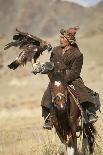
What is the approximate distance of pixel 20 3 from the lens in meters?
147

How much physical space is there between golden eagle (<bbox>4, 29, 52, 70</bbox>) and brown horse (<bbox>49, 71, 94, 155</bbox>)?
544mm

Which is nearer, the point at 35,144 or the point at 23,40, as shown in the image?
the point at 23,40

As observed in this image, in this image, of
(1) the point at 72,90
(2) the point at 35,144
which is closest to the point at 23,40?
(1) the point at 72,90

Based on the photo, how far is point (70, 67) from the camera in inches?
348

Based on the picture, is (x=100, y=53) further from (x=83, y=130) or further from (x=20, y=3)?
(x=20, y=3)

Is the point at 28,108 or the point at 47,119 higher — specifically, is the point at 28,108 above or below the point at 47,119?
above

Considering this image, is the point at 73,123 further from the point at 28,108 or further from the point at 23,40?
the point at 28,108

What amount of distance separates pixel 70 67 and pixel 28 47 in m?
0.64

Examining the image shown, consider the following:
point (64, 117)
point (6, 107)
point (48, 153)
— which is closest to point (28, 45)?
point (64, 117)

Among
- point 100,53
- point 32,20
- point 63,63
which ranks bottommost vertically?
point 63,63

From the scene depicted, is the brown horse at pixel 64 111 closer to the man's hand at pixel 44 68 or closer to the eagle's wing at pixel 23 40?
the man's hand at pixel 44 68

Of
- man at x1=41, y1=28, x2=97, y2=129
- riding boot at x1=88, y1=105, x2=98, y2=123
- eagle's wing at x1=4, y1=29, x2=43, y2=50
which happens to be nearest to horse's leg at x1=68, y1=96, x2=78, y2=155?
man at x1=41, y1=28, x2=97, y2=129

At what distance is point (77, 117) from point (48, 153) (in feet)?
6.48

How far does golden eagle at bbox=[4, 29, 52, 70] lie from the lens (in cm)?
867
